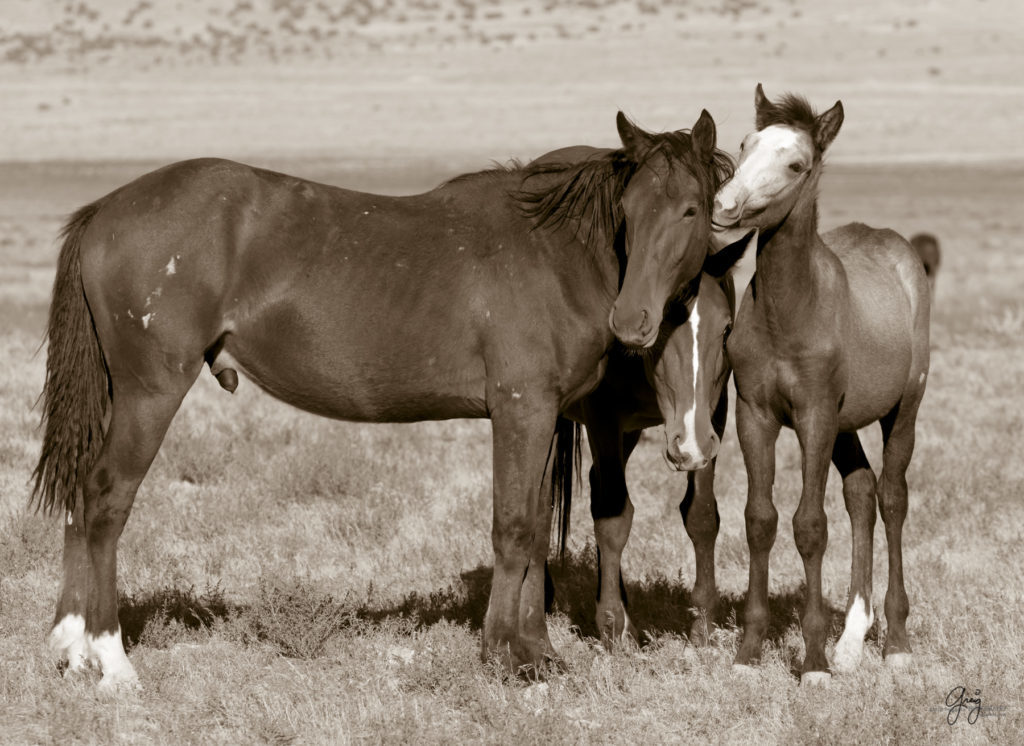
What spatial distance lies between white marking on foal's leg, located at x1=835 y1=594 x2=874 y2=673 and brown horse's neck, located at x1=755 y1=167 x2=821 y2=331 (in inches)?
56.9

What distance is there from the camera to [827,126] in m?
5.60

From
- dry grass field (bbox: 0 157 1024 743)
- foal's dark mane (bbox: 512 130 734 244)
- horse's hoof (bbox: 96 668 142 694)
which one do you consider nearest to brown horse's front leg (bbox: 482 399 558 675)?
dry grass field (bbox: 0 157 1024 743)

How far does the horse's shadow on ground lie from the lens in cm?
605

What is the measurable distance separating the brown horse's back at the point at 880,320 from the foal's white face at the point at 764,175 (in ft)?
2.61

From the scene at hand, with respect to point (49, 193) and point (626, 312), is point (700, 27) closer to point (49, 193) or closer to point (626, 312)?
point (49, 193)

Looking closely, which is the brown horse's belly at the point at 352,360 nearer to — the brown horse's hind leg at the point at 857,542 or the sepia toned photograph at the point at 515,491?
the sepia toned photograph at the point at 515,491

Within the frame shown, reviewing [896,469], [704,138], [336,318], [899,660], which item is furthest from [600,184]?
[899,660]

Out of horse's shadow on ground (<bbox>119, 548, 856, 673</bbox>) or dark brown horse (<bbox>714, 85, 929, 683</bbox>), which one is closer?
dark brown horse (<bbox>714, 85, 929, 683</bbox>)

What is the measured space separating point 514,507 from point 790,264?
1.52 meters

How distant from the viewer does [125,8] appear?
7338 cm

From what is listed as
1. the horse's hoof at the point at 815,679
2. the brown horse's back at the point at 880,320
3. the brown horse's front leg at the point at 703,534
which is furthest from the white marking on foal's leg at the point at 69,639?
the brown horse's back at the point at 880,320

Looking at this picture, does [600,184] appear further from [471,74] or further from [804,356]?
[471,74]

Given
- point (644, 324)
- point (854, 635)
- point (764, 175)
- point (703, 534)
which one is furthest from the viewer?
point (703, 534)

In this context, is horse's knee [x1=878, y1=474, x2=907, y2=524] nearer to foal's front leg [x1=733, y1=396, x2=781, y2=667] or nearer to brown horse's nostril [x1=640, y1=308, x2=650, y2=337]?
foal's front leg [x1=733, y1=396, x2=781, y2=667]
